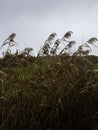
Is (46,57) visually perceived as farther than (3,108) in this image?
Yes

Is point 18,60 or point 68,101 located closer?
point 68,101

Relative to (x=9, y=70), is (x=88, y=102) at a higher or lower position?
lower

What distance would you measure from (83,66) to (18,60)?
1.88m

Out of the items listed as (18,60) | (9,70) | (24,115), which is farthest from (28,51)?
(24,115)

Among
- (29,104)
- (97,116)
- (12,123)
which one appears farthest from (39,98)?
(97,116)

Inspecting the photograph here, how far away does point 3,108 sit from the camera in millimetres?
5301

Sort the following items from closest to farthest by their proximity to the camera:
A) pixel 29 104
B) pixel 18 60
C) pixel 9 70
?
pixel 29 104
pixel 9 70
pixel 18 60

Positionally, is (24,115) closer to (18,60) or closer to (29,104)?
(29,104)

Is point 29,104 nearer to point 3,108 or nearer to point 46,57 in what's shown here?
point 3,108

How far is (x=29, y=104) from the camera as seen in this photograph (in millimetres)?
5246

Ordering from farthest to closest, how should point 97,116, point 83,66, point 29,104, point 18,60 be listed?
point 18,60, point 83,66, point 29,104, point 97,116

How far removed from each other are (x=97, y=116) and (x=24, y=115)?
3.00 feet

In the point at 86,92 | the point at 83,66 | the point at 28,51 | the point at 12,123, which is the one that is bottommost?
the point at 12,123

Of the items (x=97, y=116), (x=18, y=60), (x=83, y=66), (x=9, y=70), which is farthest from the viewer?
(x=18, y=60)
